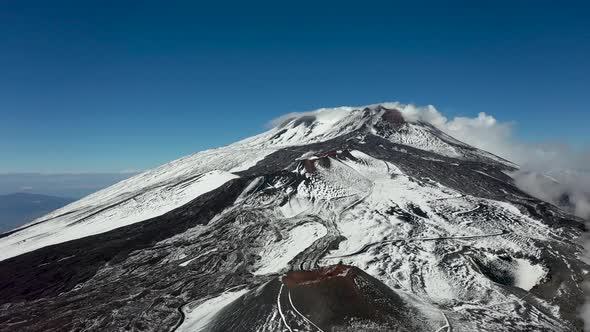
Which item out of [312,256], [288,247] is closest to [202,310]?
[312,256]

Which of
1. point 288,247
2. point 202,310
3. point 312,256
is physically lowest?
point 202,310

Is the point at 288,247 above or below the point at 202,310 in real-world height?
above

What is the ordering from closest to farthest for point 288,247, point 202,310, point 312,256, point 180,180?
point 202,310 < point 312,256 < point 288,247 < point 180,180

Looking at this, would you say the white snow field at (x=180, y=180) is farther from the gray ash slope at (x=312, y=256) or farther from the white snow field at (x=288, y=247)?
the white snow field at (x=288, y=247)

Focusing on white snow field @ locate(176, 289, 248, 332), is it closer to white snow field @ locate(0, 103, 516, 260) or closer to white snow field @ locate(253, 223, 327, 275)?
white snow field @ locate(253, 223, 327, 275)

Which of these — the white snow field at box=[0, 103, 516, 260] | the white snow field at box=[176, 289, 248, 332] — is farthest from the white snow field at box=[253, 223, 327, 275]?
the white snow field at box=[0, 103, 516, 260]

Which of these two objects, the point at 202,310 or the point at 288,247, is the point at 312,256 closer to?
the point at 288,247

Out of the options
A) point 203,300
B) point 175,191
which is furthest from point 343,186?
point 203,300

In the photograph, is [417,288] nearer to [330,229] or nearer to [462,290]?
[462,290]
